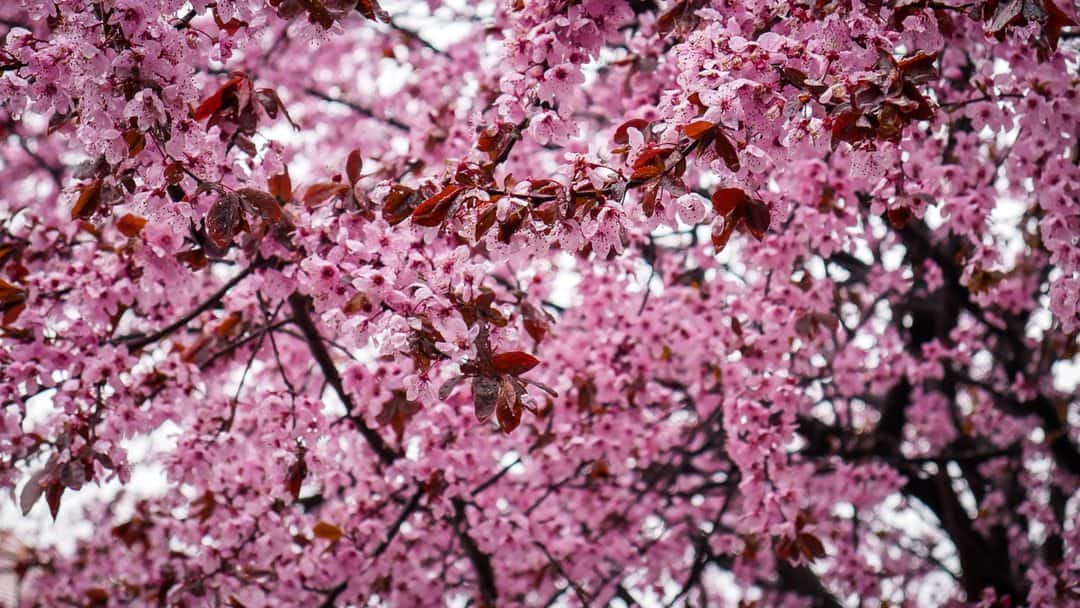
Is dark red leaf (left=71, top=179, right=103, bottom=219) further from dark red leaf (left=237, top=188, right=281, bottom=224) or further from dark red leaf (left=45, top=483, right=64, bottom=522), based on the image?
dark red leaf (left=45, top=483, right=64, bottom=522)

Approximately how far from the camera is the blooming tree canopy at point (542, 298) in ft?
8.05

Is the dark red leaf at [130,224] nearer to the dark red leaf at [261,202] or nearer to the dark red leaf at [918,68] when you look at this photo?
the dark red leaf at [261,202]

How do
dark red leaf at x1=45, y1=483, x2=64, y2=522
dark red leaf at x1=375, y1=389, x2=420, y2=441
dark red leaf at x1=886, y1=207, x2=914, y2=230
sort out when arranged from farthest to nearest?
dark red leaf at x1=375, y1=389, x2=420, y2=441 → dark red leaf at x1=886, y1=207, x2=914, y2=230 → dark red leaf at x1=45, y1=483, x2=64, y2=522

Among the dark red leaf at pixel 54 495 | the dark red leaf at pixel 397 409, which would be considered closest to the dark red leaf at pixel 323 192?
the dark red leaf at pixel 397 409

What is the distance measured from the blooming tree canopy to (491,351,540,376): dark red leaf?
20 millimetres

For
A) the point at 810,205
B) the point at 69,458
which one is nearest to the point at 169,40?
the point at 69,458

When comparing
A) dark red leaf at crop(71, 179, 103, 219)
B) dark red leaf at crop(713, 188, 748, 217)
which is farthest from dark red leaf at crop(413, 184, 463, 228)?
dark red leaf at crop(71, 179, 103, 219)

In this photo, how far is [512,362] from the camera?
2.45 meters

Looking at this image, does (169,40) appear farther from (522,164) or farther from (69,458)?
(522,164)

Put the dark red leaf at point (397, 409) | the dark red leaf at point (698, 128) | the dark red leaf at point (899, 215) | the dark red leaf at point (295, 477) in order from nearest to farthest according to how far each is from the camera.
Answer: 1. the dark red leaf at point (698, 128)
2. the dark red leaf at point (295, 477)
3. the dark red leaf at point (899, 215)
4. the dark red leaf at point (397, 409)

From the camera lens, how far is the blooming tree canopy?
2453 mm

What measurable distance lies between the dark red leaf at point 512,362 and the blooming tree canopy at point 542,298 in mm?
20

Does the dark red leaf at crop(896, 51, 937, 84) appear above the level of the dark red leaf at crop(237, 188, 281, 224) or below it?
below

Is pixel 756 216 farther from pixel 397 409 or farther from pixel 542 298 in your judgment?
pixel 542 298
